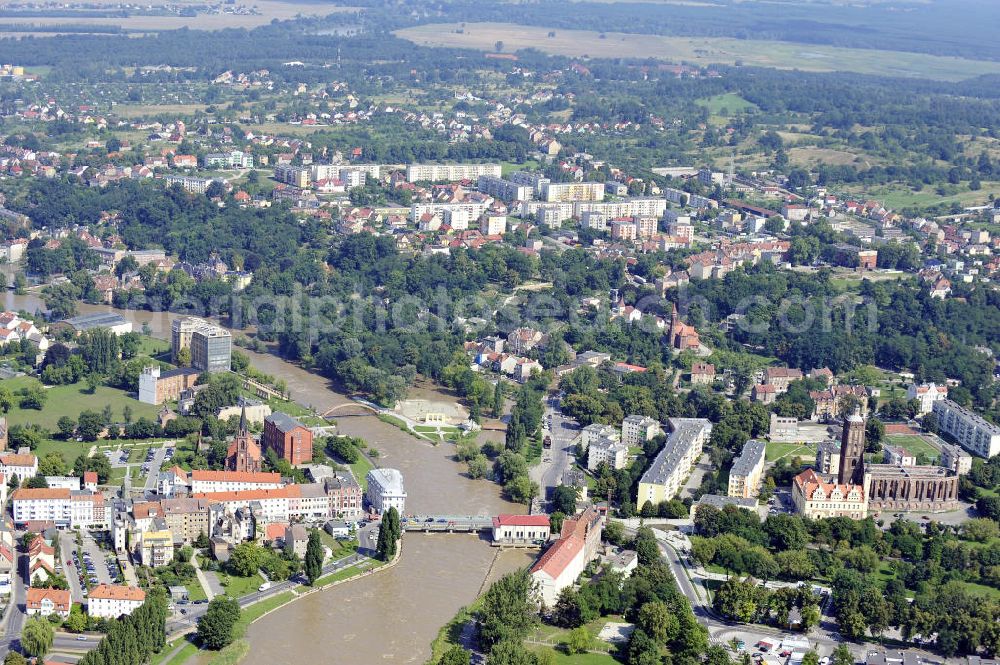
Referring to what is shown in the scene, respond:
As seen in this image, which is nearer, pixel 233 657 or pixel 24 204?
pixel 233 657

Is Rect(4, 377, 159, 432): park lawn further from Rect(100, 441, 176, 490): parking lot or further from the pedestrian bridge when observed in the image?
the pedestrian bridge

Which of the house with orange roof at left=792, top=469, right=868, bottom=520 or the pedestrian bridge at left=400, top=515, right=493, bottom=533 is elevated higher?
the house with orange roof at left=792, top=469, right=868, bottom=520

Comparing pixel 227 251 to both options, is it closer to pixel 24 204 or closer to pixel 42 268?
pixel 42 268

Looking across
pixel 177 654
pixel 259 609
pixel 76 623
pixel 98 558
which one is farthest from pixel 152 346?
pixel 177 654

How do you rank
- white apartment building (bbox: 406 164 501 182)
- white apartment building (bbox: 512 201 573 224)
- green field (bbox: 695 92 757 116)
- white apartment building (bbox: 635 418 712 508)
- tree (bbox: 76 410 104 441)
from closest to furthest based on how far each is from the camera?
white apartment building (bbox: 635 418 712 508) → tree (bbox: 76 410 104 441) → white apartment building (bbox: 512 201 573 224) → white apartment building (bbox: 406 164 501 182) → green field (bbox: 695 92 757 116)

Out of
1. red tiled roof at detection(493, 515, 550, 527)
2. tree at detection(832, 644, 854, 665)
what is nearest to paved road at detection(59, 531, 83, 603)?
red tiled roof at detection(493, 515, 550, 527)

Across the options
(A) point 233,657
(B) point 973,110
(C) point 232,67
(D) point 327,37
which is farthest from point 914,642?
(D) point 327,37
